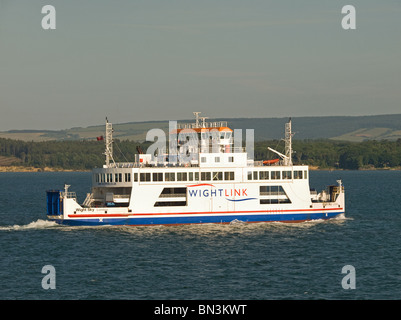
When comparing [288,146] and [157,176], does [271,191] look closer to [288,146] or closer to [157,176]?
[288,146]

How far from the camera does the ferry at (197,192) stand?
50.6 m

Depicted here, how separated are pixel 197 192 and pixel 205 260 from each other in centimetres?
1223

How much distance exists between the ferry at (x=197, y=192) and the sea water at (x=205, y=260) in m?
1.04

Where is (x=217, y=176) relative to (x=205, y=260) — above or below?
above

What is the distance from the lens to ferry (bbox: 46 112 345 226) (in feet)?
166

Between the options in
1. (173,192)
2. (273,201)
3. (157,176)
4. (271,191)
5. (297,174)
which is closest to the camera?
(157,176)

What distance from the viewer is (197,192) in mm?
51375

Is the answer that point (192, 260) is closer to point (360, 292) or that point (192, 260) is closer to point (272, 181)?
point (360, 292)

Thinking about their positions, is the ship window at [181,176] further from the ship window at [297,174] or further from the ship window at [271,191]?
the ship window at [297,174]

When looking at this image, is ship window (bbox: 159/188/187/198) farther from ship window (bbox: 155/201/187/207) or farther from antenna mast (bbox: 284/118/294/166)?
antenna mast (bbox: 284/118/294/166)

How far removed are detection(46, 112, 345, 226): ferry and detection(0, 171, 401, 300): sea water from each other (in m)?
1.04

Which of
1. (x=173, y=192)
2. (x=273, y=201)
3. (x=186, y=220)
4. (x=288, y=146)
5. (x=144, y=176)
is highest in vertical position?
(x=288, y=146)

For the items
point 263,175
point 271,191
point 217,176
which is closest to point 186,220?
point 217,176
